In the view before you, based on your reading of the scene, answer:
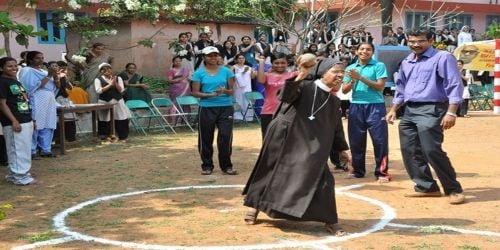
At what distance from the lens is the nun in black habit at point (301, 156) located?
541 centimetres

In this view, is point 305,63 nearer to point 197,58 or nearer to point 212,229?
point 212,229

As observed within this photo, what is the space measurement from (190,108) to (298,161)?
9.38m

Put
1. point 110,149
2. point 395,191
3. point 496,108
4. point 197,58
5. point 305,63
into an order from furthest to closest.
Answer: point 496,108, point 197,58, point 110,149, point 395,191, point 305,63

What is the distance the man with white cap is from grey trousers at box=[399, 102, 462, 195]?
8.11ft

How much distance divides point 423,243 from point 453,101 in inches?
74.7

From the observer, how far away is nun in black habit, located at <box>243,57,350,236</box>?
5410mm

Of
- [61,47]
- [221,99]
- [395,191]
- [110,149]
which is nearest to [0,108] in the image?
[221,99]

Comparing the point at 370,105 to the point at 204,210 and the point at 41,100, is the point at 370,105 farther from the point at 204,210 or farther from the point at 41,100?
the point at 41,100

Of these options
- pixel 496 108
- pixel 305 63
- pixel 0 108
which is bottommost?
pixel 496 108

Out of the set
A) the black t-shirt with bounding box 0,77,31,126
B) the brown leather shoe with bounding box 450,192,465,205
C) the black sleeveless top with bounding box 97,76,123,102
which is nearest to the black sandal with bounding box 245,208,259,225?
the brown leather shoe with bounding box 450,192,465,205

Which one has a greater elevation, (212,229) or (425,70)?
(425,70)

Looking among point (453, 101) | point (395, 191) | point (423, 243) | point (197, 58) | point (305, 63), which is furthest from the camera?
point (197, 58)

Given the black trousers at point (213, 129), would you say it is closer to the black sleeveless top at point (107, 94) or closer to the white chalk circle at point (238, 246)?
the white chalk circle at point (238, 246)

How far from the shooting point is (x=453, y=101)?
6488 millimetres
